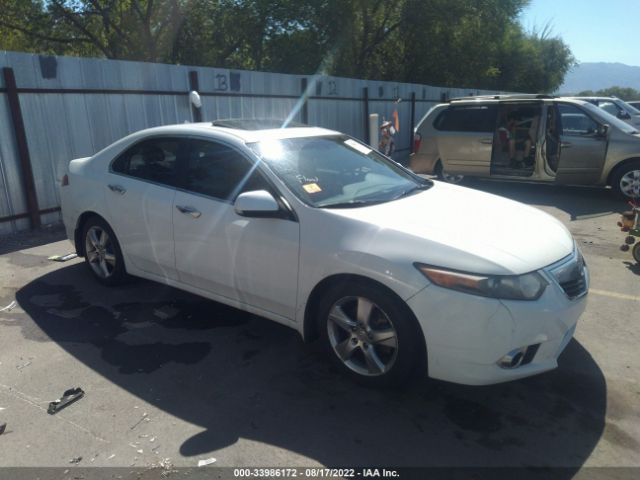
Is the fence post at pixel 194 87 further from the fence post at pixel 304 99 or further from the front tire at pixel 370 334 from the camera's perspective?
the front tire at pixel 370 334

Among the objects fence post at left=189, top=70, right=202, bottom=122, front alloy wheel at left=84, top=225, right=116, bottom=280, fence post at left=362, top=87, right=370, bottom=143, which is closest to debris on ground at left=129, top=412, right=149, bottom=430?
front alloy wheel at left=84, top=225, right=116, bottom=280

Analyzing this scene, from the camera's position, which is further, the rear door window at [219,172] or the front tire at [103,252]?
the front tire at [103,252]

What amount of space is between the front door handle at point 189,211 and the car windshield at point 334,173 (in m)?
0.66

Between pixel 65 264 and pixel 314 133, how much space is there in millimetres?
3325

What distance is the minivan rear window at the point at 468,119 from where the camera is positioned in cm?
1000

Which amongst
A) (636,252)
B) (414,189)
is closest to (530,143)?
(636,252)

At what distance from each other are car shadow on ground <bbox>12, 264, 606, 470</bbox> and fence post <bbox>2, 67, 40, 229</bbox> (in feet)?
11.0

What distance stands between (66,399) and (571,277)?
3.17m

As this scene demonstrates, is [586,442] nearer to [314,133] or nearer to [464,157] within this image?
[314,133]

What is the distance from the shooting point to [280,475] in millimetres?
2484

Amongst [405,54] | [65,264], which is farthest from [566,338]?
[405,54]

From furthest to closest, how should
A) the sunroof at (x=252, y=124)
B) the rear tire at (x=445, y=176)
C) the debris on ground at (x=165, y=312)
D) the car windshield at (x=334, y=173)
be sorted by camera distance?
the rear tire at (x=445, y=176), the debris on ground at (x=165, y=312), the sunroof at (x=252, y=124), the car windshield at (x=334, y=173)

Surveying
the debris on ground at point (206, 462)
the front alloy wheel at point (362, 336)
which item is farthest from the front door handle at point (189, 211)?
the debris on ground at point (206, 462)

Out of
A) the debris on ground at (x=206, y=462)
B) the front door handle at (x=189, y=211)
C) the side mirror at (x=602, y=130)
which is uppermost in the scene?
the side mirror at (x=602, y=130)
